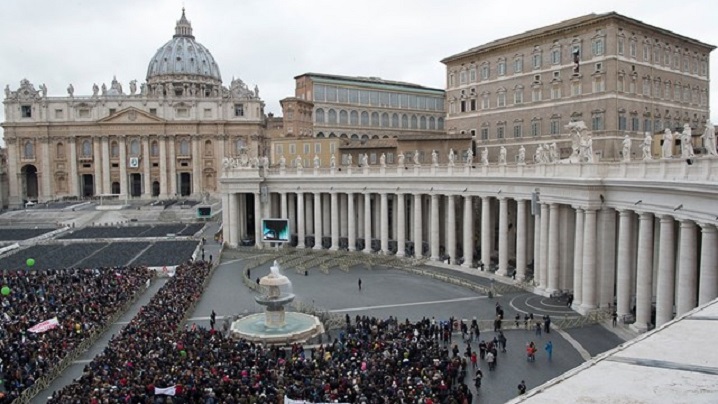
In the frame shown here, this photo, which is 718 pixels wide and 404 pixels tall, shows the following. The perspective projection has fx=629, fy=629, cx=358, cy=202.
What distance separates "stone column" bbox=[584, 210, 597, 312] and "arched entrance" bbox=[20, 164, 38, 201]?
124893mm

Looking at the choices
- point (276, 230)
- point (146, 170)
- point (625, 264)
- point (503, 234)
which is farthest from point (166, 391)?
point (146, 170)

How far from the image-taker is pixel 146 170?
132125 millimetres

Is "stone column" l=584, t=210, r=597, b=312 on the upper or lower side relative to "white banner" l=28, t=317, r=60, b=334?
upper

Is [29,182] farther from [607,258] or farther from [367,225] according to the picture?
[607,258]

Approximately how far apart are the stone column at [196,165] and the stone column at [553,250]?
104028 mm

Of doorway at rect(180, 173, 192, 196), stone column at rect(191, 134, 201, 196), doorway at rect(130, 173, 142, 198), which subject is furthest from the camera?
doorway at rect(180, 173, 192, 196)

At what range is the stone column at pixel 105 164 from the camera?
130 m

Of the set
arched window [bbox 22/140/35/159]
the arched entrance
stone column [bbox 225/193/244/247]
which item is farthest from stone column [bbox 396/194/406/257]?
the arched entrance

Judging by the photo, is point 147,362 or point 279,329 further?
point 279,329

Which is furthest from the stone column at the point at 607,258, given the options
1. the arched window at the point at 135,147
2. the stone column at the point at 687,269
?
the arched window at the point at 135,147

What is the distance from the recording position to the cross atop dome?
185 m

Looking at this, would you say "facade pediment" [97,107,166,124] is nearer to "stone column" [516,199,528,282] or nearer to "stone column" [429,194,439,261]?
"stone column" [429,194,439,261]

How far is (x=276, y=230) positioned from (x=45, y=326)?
32.6 metres

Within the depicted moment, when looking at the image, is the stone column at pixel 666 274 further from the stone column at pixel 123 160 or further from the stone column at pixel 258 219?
the stone column at pixel 123 160
